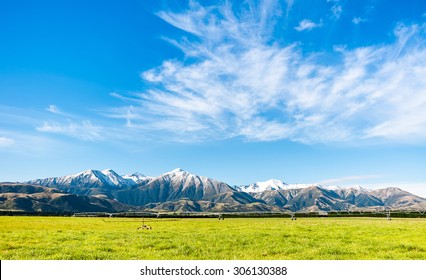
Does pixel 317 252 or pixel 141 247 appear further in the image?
pixel 141 247

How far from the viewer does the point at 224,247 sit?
22.5 meters

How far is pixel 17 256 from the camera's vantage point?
19.4 meters

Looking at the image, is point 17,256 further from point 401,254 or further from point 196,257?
point 401,254
